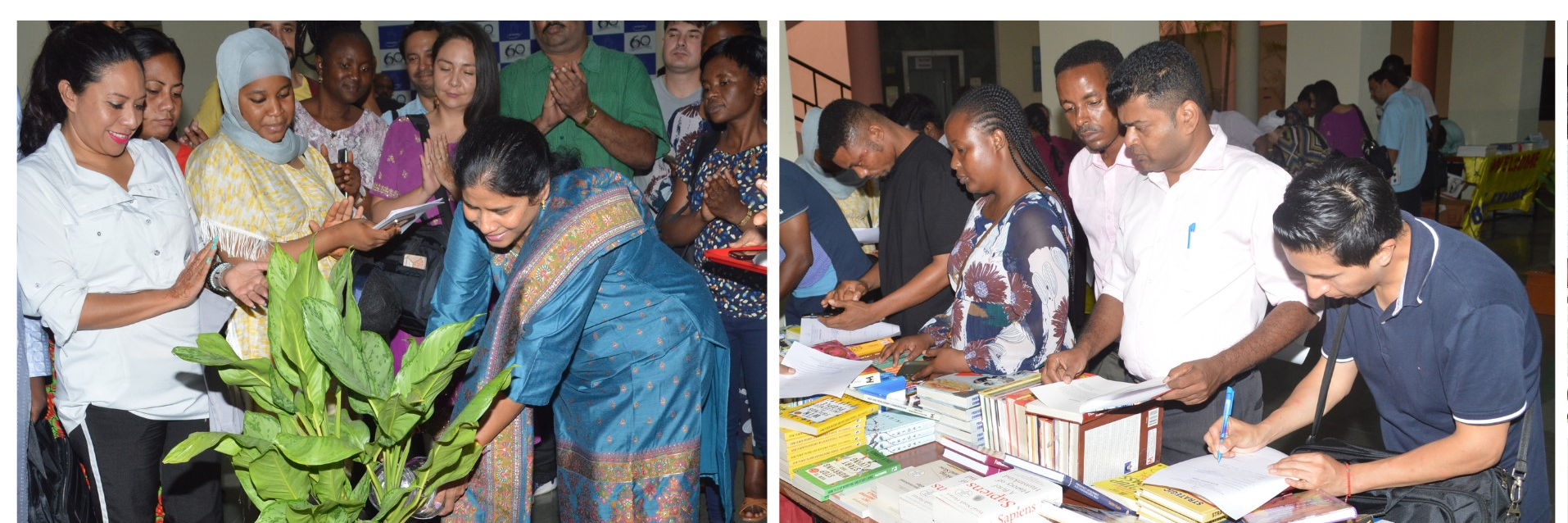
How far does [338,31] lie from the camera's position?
3.01 meters

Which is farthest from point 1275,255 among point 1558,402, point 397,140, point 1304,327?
point 397,140

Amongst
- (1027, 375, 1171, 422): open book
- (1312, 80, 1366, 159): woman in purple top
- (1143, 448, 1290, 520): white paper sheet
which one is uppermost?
(1312, 80, 1366, 159): woman in purple top

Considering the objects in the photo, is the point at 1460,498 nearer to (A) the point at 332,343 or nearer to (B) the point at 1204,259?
(B) the point at 1204,259

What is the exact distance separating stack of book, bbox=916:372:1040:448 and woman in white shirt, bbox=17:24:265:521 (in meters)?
1.61

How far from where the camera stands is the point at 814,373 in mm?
2273

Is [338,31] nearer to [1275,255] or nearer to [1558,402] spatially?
[1275,255]

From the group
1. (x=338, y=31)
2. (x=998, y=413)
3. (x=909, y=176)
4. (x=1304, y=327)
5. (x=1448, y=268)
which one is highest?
(x=338, y=31)

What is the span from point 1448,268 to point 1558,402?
0.61 metres

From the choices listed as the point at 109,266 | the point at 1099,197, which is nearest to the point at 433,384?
the point at 109,266

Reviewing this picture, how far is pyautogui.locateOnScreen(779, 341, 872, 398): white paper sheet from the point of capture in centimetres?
220

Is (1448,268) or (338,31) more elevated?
(338,31)

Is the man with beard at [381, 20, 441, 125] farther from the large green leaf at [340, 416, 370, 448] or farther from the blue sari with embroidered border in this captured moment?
the large green leaf at [340, 416, 370, 448]

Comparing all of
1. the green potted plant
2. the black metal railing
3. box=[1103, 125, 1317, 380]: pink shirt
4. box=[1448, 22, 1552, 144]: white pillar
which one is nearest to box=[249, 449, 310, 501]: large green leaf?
the green potted plant

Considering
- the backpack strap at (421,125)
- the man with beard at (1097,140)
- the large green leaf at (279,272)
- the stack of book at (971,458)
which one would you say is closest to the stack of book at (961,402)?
the stack of book at (971,458)
